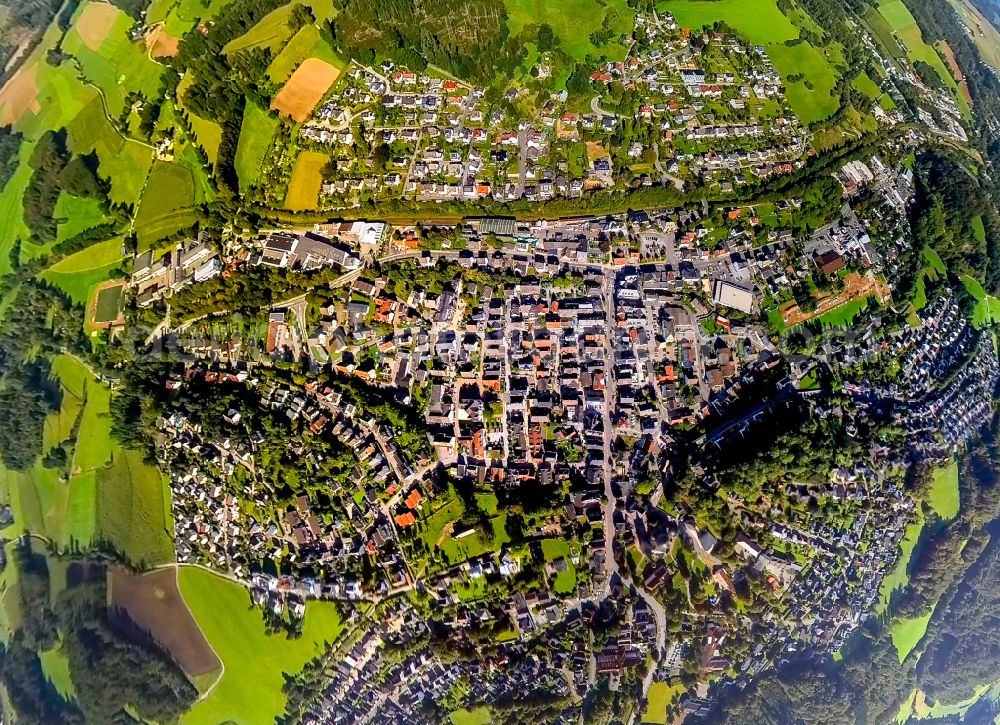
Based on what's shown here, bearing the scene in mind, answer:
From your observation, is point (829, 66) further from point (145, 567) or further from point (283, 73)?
point (145, 567)

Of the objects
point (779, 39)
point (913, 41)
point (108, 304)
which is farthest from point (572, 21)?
point (108, 304)

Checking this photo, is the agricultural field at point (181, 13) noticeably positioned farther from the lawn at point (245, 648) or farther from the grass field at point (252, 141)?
the lawn at point (245, 648)

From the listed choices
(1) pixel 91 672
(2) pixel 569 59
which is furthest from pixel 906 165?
(1) pixel 91 672

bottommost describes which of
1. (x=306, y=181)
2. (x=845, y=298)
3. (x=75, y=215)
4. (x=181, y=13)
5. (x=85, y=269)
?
(x=85, y=269)

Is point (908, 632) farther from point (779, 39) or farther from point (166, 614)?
point (166, 614)

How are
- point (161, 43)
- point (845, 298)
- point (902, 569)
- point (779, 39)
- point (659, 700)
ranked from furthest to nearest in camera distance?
point (779, 39)
point (161, 43)
point (845, 298)
point (902, 569)
point (659, 700)

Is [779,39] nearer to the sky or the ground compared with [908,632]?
nearer to the sky
